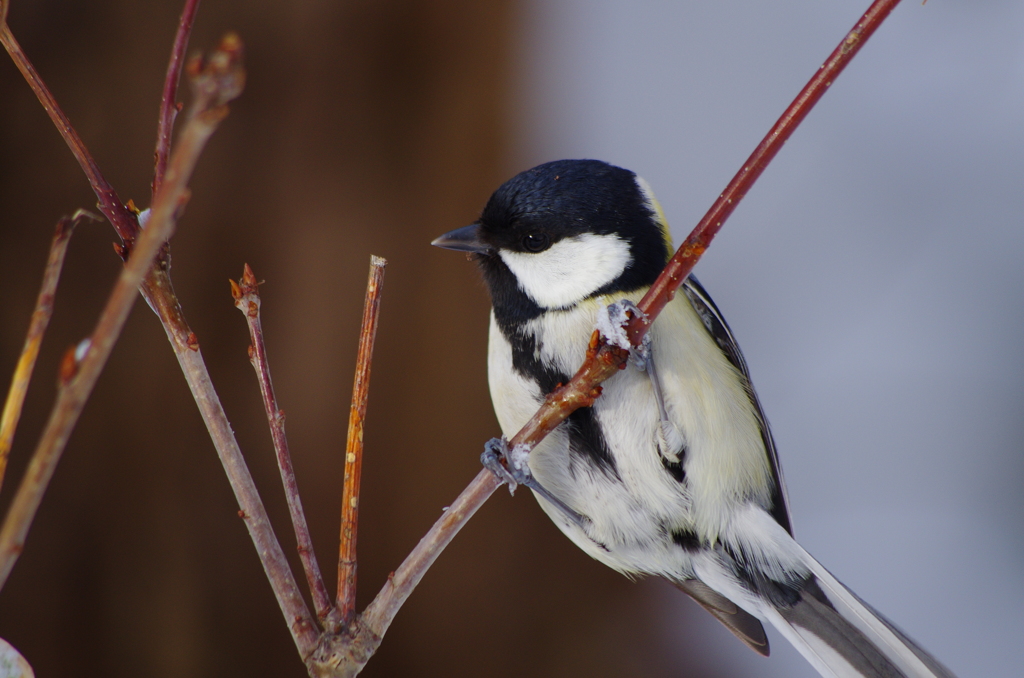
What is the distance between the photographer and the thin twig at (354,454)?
0.47 m

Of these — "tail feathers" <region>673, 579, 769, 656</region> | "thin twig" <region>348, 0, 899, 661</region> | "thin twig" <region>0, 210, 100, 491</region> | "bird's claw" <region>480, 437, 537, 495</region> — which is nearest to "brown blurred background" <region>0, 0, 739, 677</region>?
"tail feathers" <region>673, 579, 769, 656</region>

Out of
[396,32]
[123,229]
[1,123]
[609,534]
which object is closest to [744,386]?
[609,534]

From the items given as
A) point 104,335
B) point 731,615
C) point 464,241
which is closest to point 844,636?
point 731,615

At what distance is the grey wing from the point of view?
879 millimetres

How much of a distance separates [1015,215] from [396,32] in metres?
1.49

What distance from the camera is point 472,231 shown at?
854 mm

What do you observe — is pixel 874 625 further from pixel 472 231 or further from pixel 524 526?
pixel 524 526

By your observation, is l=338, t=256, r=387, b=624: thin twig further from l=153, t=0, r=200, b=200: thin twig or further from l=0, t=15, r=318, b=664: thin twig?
l=153, t=0, r=200, b=200: thin twig

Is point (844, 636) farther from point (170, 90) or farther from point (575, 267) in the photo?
point (170, 90)

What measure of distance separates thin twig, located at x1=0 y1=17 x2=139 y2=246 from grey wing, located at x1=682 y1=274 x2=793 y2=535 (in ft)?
2.11

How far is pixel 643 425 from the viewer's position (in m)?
0.77

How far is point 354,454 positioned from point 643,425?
1.26ft

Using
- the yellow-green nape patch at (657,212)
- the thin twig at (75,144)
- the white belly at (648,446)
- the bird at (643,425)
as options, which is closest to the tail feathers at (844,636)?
the bird at (643,425)

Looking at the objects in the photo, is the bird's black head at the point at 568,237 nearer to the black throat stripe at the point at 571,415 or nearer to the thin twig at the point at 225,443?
the black throat stripe at the point at 571,415
